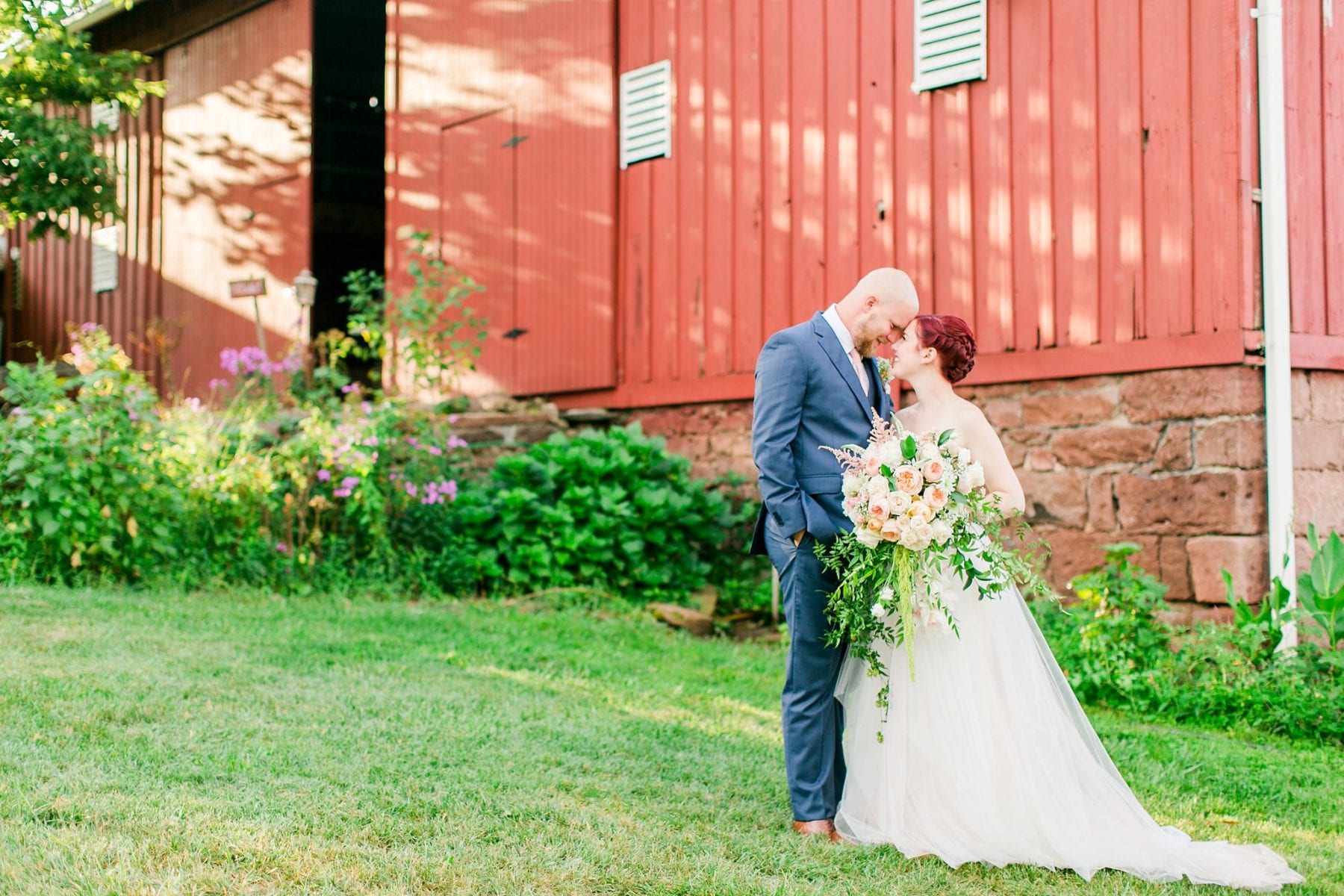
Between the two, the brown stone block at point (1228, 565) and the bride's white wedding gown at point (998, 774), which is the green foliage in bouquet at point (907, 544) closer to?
the bride's white wedding gown at point (998, 774)

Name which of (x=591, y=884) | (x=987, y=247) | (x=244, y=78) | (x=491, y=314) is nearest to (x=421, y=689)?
(x=591, y=884)

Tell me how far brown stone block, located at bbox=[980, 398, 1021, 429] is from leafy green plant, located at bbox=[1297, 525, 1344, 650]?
1.74 metres

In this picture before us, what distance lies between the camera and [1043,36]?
7141 millimetres

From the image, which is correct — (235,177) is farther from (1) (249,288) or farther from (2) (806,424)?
(2) (806,424)

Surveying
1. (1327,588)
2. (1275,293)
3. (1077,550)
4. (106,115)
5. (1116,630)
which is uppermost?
(106,115)

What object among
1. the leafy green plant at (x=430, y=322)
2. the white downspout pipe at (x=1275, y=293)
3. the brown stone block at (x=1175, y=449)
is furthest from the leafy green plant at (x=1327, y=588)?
the leafy green plant at (x=430, y=322)

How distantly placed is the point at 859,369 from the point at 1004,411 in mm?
3592

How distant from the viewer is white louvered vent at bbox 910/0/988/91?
24.5 ft

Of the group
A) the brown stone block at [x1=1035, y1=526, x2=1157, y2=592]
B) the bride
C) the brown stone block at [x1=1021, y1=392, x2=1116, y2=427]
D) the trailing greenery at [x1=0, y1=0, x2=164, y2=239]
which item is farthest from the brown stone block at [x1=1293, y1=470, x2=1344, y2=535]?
the trailing greenery at [x1=0, y1=0, x2=164, y2=239]

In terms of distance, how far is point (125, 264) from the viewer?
15.1 meters

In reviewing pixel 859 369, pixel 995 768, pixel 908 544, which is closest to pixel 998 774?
pixel 995 768

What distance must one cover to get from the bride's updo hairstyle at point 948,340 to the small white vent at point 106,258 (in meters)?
13.5

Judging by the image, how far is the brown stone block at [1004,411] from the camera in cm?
729

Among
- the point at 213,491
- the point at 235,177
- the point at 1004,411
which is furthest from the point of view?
the point at 235,177
